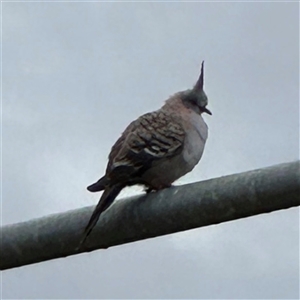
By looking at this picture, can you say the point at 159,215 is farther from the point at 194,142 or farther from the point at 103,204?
the point at 194,142

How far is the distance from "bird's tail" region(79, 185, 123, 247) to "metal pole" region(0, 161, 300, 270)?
0.02m

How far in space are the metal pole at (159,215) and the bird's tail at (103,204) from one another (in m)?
0.02

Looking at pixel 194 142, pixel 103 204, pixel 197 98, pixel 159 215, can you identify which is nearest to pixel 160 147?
pixel 194 142

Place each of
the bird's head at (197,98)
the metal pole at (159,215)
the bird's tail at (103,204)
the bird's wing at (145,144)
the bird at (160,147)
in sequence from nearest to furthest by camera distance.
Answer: the metal pole at (159,215) → the bird's tail at (103,204) → the bird at (160,147) → the bird's wing at (145,144) → the bird's head at (197,98)

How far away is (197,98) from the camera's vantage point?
5863mm

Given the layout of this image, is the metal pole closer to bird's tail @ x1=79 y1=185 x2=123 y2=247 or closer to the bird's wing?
bird's tail @ x1=79 y1=185 x2=123 y2=247

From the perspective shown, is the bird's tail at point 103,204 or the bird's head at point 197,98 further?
the bird's head at point 197,98

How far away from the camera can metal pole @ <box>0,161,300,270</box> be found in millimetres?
2605

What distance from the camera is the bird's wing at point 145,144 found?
4.36 meters

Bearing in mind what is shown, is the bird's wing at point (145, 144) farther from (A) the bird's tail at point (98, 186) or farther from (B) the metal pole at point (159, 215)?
(B) the metal pole at point (159, 215)

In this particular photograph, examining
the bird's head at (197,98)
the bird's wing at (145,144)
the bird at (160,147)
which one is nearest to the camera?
the bird at (160,147)

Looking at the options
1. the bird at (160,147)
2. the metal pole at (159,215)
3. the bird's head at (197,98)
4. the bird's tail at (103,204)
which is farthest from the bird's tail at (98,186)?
the bird's head at (197,98)

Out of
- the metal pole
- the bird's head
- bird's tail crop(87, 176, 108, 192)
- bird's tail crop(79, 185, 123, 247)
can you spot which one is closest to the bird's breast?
the bird's head

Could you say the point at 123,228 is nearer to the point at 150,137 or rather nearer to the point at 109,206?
the point at 109,206
